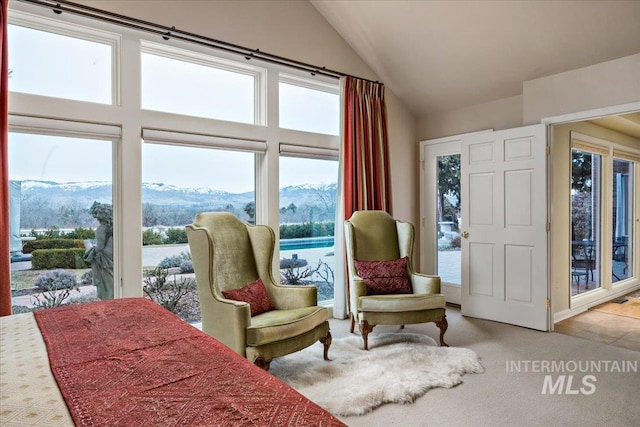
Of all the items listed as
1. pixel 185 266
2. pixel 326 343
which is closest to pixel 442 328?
pixel 326 343

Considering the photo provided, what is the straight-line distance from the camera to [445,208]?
5047mm

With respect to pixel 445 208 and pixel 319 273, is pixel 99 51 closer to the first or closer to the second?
pixel 319 273

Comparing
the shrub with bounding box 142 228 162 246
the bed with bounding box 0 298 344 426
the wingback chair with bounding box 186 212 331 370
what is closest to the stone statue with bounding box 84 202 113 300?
the shrub with bounding box 142 228 162 246

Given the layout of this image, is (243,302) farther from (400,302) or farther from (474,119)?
(474,119)

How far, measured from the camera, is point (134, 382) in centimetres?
106

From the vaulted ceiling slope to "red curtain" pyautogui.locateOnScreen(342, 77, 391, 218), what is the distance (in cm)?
43

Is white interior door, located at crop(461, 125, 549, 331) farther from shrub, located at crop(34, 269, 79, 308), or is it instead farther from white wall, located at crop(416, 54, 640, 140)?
shrub, located at crop(34, 269, 79, 308)

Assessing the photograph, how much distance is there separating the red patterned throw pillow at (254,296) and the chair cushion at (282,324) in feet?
0.19

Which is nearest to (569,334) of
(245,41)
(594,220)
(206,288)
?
(594,220)

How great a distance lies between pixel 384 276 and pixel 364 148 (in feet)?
5.09

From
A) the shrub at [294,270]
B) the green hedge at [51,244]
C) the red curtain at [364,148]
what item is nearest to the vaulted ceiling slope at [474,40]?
the red curtain at [364,148]

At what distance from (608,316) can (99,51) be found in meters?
5.76

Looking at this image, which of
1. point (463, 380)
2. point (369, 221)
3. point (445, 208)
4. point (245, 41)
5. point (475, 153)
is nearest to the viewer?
point (463, 380)

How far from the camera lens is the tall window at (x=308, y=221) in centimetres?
420
